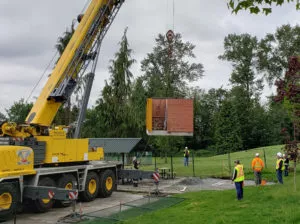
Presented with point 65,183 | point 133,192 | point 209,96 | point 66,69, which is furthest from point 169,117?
point 209,96

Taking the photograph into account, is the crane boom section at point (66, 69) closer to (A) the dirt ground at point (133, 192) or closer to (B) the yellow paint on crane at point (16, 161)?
(B) the yellow paint on crane at point (16, 161)

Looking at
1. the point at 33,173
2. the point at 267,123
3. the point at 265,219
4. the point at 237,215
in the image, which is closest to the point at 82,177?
the point at 33,173

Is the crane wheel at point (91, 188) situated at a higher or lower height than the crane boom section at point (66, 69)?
lower

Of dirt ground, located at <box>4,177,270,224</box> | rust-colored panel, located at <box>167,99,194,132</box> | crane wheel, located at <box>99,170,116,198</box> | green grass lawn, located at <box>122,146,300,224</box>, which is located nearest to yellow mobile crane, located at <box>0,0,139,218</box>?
crane wheel, located at <box>99,170,116,198</box>

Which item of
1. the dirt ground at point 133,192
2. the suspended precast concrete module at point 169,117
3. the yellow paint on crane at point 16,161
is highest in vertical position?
the suspended precast concrete module at point 169,117

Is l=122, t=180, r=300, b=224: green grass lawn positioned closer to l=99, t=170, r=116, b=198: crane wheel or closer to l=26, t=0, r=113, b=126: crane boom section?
l=99, t=170, r=116, b=198: crane wheel

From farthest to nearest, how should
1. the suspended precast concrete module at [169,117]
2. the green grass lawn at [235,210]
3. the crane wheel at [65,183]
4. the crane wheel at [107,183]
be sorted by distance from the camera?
the suspended precast concrete module at [169,117], the crane wheel at [107,183], the crane wheel at [65,183], the green grass lawn at [235,210]

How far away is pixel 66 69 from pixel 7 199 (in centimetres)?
589

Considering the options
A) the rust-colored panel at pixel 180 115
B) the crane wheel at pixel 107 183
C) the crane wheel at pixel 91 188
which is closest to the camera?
the crane wheel at pixel 91 188

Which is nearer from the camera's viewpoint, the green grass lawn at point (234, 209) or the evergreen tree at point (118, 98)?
the green grass lawn at point (234, 209)

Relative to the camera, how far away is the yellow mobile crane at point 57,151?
44.4 feet

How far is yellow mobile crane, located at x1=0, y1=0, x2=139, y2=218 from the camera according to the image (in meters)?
13.5

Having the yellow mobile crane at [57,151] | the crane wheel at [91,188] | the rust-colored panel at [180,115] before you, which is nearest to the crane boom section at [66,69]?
the yellow mobile crane at [57,151]

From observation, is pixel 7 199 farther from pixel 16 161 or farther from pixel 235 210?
pixel 235 210
